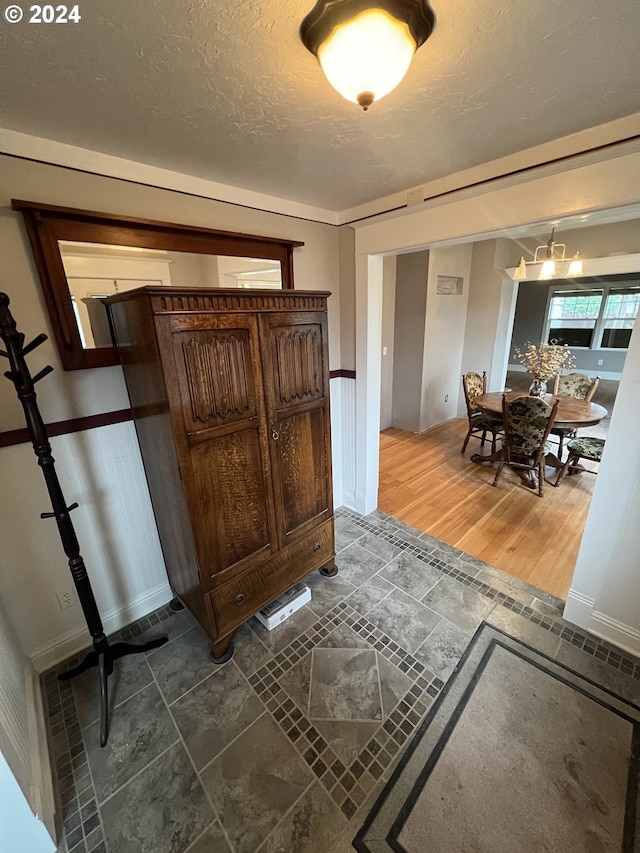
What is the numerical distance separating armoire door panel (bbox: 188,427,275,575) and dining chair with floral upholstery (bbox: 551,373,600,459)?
350cm

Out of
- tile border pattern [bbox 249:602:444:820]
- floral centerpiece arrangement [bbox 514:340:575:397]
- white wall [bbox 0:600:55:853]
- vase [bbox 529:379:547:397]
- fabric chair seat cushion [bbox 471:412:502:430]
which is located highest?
floral centerpiece arrangement [bbox 514:340:575:397]

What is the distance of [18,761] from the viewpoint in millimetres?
1045

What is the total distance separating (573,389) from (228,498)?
416cm

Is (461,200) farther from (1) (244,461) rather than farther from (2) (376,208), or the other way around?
(1) (244,461)

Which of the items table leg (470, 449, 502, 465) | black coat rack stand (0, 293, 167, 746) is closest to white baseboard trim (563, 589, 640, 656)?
table leg (470, 449, 502, 465)

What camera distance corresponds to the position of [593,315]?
7332mm

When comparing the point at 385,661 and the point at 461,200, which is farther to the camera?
the point at 461,200

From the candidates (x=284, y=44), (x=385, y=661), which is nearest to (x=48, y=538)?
(x=385, y=661)

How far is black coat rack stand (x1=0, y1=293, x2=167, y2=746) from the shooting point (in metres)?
1.14

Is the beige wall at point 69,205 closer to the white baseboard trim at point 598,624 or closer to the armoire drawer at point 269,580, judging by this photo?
the armoire drawer at point 269,580

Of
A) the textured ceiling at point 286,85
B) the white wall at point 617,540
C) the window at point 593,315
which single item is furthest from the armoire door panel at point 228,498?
the window at point 593,315

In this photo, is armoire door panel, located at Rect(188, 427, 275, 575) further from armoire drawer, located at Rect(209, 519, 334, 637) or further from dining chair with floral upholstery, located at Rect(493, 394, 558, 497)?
dining chair with floral upholstery, located at Rect(493, 394, 558, 497)

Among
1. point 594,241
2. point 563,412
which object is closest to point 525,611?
point 563,412

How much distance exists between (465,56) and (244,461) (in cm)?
159
